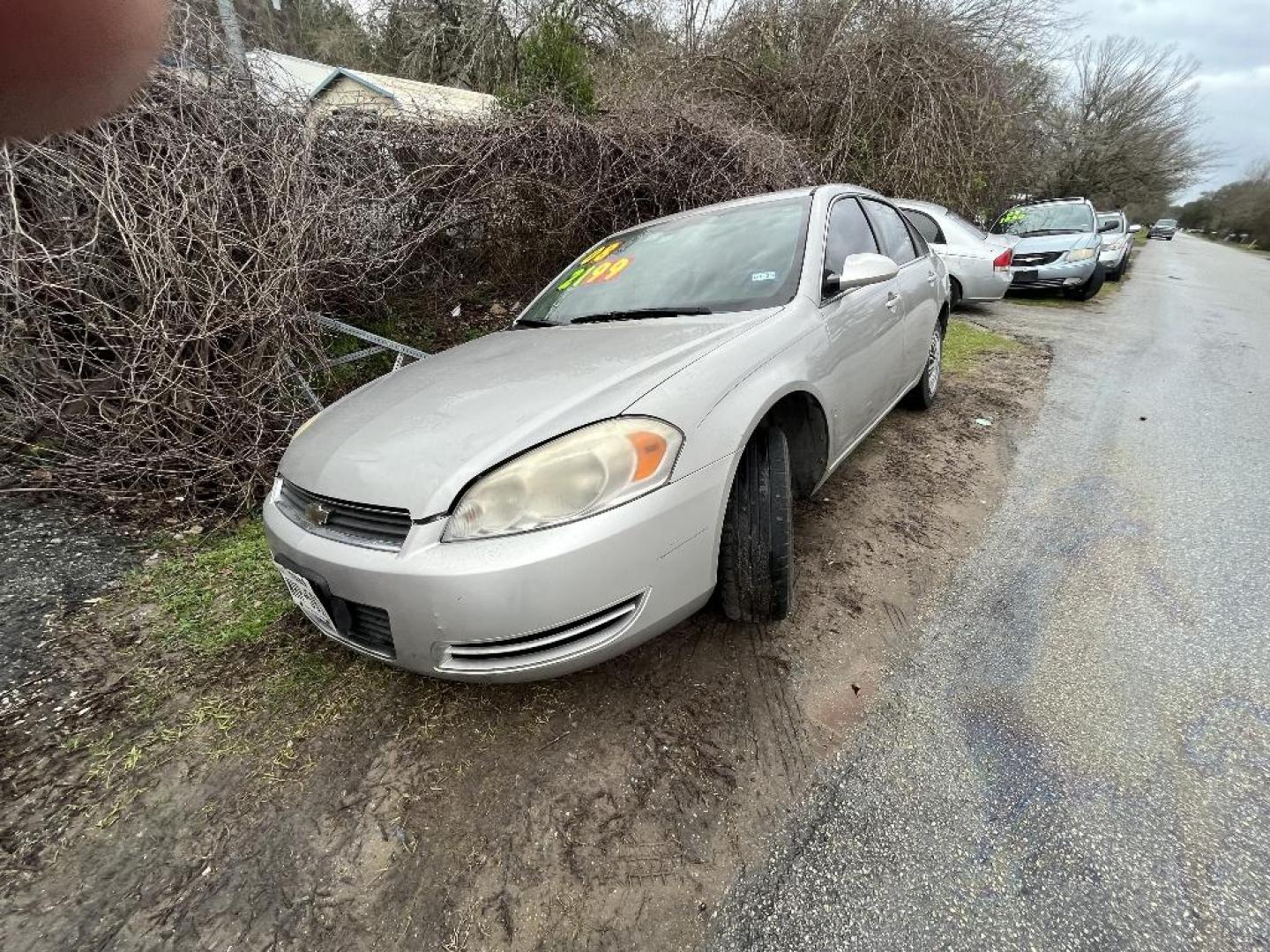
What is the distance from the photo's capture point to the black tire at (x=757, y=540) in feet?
6.44

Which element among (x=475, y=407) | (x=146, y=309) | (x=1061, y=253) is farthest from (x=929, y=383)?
(x=1061, y=253)

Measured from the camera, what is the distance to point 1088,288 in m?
9.63

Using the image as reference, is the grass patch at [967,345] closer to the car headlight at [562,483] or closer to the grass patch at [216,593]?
the car headlight at [562,483]

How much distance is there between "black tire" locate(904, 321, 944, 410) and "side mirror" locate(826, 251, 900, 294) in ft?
6.24

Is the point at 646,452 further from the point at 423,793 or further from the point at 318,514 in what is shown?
the point at 423,793

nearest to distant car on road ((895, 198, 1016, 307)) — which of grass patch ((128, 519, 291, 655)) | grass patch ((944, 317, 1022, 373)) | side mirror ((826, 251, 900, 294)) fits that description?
grass patch ((944, 317, 1022, 373))

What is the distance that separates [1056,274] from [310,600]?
11130mm

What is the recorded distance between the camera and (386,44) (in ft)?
59.4

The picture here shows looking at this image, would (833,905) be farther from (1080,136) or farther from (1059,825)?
(1080,136)

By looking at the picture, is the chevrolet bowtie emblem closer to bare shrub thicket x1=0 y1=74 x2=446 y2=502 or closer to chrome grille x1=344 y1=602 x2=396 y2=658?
chrome grille x1=344 y1=602 x2=396 y2=658

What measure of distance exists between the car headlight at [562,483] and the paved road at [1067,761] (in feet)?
3.13

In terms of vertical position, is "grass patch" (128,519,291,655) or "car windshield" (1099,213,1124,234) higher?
"car windshield" (1099,213,1124,234)

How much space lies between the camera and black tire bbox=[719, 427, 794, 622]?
196 cm

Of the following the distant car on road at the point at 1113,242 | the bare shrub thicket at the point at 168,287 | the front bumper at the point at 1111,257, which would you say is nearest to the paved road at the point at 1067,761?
the bare shrub thicket at the point at 168,287
